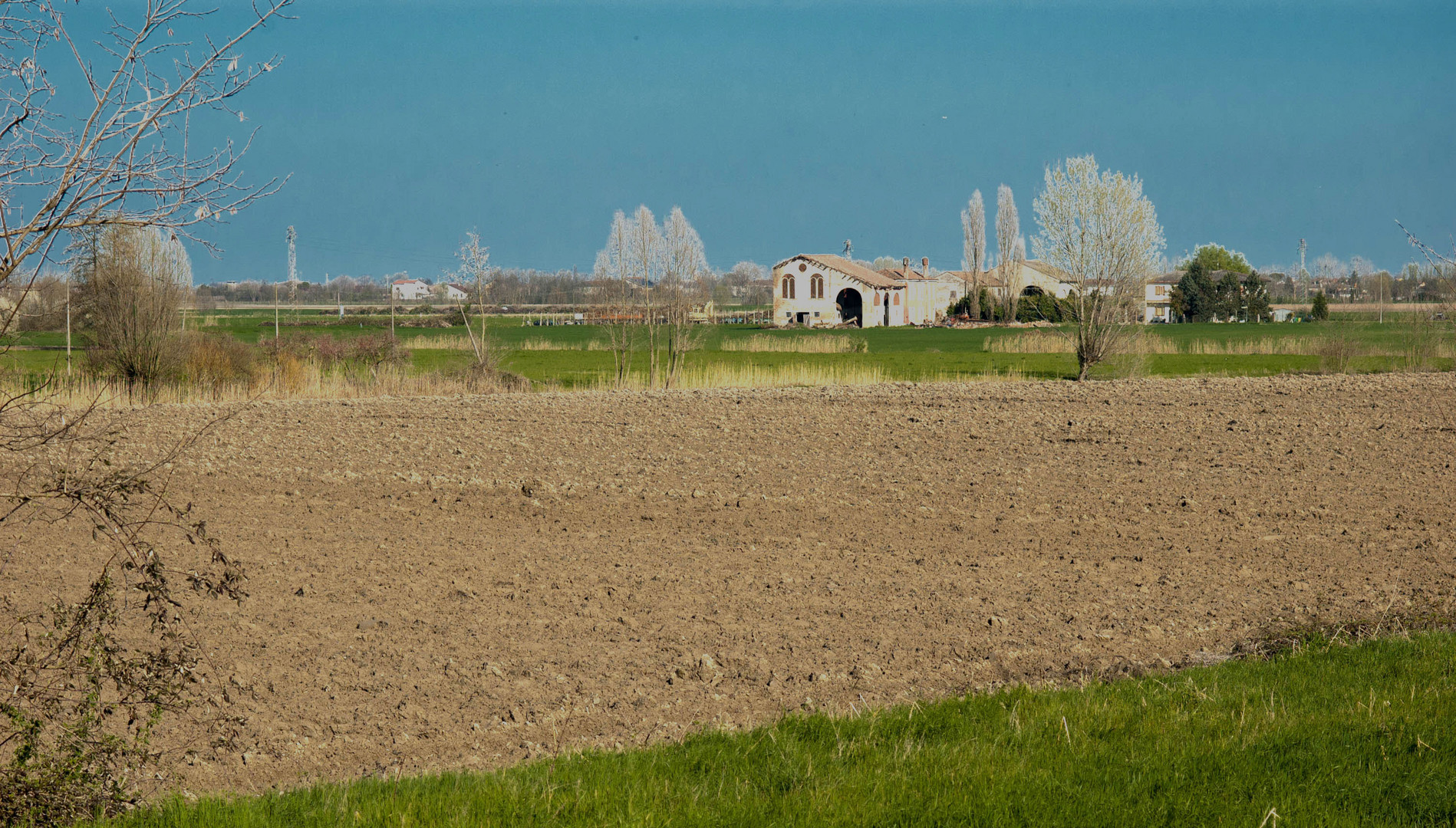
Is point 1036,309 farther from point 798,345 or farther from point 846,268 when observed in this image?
point 846,268

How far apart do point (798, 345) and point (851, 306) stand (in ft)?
118

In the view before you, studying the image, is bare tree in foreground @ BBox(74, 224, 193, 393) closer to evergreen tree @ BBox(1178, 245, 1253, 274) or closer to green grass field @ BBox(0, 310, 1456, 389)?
green grass field @ BBox(0, 310, 1456, 389)

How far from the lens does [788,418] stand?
47.8 ft

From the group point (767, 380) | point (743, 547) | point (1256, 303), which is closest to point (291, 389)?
point (767, 380)

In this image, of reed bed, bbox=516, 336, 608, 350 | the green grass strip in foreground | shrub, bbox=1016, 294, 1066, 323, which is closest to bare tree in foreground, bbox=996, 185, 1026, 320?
shrub, bbox=1016, 294, 1066, 323

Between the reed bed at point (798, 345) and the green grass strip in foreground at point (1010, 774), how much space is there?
1393 inches

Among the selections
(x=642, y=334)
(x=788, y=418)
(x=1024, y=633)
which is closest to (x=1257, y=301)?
(x=642, y=334)

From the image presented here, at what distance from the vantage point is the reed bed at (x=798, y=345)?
42.1 metres

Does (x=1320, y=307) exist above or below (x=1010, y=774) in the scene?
above

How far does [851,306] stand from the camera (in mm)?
82062

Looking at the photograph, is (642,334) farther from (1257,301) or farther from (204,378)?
(1257,301)

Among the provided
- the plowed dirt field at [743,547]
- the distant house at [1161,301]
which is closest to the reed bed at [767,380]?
the plowed dirt field at [743,547]

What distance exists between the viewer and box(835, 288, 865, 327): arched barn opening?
79.6m

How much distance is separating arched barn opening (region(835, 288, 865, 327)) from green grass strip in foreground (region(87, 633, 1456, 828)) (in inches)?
2942
